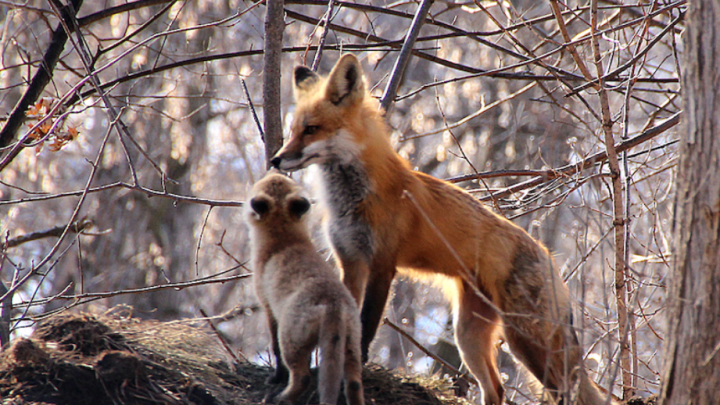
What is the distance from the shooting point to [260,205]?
15.8 feet

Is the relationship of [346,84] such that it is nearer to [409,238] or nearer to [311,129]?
[311,129]

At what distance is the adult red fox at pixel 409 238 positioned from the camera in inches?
213

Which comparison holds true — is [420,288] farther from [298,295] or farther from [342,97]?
[298,295]

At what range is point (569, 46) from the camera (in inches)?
234

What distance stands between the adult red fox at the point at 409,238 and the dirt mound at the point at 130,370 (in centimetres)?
108

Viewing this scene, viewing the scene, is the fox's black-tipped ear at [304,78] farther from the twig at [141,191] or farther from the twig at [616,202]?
the twig at [616,202]

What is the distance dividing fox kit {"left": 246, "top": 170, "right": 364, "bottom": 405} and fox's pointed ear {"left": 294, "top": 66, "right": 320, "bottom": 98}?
154cm

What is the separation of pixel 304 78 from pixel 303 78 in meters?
0.01

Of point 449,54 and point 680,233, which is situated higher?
point 449,54

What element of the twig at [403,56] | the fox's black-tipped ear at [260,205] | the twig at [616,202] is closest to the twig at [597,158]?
the twig at [616,202]

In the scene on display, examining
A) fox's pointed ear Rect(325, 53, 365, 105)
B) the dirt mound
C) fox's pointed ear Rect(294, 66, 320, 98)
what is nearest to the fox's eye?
fox's pointed ear Rect(325, 53, 365, 105)

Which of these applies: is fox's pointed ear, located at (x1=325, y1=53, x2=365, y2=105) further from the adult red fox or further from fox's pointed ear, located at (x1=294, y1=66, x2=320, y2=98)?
fox's pointed ear, located at (x1=294, y1=66, x2=320, y2=98)

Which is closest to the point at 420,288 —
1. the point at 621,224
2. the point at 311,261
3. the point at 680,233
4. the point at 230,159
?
the point at 230,159

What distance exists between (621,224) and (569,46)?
5.85ft
